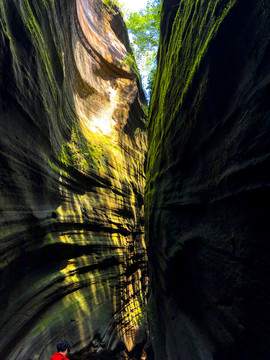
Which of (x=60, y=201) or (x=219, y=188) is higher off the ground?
(x=60, y=201)

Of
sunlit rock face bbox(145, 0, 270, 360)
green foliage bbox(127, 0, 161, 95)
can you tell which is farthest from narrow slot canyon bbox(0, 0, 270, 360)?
green foliage bbox(127, 0, 161, 95)

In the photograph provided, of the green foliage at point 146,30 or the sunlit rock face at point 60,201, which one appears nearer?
the sunlit rock face at point 60,201

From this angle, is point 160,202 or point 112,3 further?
point 112,3

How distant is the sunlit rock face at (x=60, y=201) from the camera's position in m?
3.95

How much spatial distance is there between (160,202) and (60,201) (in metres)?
2.86

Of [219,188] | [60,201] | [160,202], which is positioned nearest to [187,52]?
[219,188]

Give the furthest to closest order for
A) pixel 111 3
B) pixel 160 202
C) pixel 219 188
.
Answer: pixel 111 3 → pixel 160 202 → pixel 219 188

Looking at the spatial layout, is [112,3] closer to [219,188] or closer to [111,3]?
[111,3]

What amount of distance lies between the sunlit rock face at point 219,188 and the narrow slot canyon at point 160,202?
0.06 ft

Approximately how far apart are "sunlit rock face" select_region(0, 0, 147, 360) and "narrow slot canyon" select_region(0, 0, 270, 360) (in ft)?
0.12

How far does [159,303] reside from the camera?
4996mm

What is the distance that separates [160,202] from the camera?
4.75 metres

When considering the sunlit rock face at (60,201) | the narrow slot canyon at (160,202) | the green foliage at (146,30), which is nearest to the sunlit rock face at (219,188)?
the narrow slot canyon at (160,202)

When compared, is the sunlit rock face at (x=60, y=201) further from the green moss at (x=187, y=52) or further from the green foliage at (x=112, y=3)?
the green foliage at (x=112, y=3)
